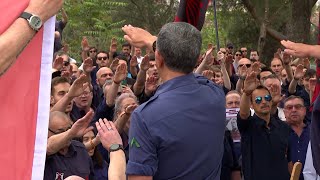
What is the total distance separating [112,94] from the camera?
5707 mm

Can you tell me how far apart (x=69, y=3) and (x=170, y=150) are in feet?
49.6

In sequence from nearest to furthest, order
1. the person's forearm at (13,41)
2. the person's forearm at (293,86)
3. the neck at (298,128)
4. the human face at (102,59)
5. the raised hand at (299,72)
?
the person's forearm at (13,41)
the neck at (298,128)
the raised hand at (299,72)
the person's forearm at (293,86)
the human face at (102,59)

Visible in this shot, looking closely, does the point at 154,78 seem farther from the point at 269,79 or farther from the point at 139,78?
the point at 269,79

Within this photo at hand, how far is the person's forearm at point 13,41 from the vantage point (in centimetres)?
165

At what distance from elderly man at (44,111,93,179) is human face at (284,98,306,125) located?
7.76ft

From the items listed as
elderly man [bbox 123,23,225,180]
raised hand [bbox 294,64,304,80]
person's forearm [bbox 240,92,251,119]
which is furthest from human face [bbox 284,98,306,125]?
elderly man [bbox 123,23,225,180]

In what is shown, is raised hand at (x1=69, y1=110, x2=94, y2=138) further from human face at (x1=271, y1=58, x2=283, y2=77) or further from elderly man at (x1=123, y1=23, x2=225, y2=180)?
human face at (x1=271, y1=58, x2=283, y2=77)

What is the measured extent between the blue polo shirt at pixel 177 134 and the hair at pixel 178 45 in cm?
6

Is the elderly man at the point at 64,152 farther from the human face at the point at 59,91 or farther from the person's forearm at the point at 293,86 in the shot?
the person's forearm at the point at 293,86

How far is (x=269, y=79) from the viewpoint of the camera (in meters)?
6.70

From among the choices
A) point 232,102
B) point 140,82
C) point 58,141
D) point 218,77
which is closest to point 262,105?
point 232,102

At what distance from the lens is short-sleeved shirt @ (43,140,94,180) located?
3.64 m

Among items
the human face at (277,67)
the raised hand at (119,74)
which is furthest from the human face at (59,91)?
the human face at (277,67)

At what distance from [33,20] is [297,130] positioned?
420cm
